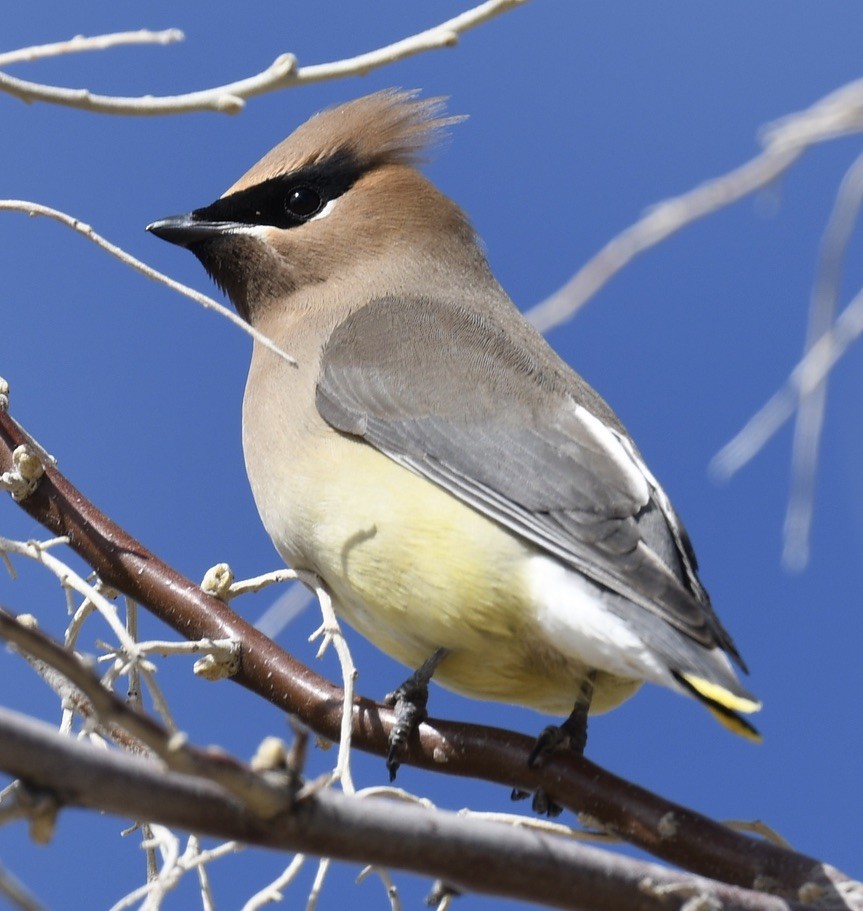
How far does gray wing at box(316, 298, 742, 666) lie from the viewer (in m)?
2.98

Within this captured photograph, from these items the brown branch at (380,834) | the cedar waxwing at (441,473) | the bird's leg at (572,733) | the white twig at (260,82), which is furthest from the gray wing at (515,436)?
the white twig at (260,82)

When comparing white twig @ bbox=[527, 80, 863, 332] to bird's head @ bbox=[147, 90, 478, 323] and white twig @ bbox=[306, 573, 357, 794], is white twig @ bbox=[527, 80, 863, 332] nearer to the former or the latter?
white twig @ bbox=[306, 573, 357, 794]

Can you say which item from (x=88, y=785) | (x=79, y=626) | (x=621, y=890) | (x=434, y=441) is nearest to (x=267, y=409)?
(x=434, y=441)

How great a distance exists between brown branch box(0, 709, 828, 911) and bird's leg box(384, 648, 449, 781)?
1.13 m

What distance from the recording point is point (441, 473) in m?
3.32

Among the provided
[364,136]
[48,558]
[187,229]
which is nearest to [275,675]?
[48,558]

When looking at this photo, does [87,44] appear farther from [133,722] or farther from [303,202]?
[303,202]

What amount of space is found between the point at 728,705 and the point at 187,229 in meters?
2.54

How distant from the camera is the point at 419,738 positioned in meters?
2.97

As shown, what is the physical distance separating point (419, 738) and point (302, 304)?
1717 millimetres

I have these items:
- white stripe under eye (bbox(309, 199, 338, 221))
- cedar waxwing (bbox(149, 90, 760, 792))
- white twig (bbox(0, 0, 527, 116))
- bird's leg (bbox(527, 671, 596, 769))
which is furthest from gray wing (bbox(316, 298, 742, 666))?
white twig (bbox(0, 0, 527, 116))

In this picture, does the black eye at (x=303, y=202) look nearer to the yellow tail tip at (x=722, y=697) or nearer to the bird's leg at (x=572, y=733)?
the bird's leg at (x=572, y=733)

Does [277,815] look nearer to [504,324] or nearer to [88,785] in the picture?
[88,785]

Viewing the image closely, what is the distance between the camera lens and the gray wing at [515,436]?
2.98m
